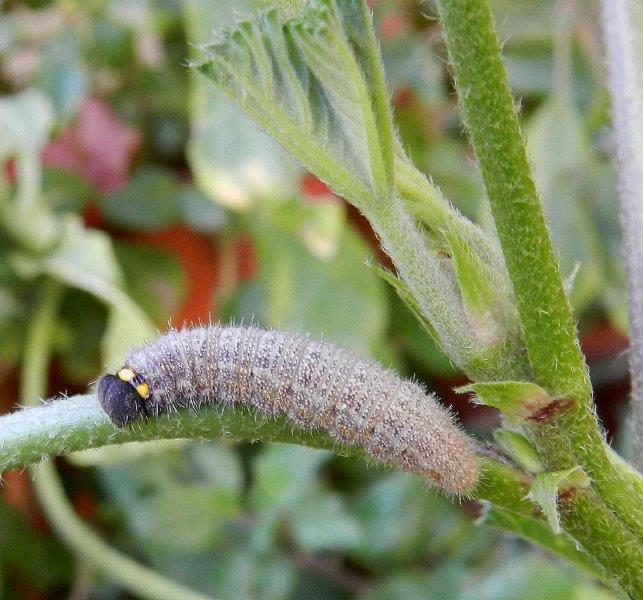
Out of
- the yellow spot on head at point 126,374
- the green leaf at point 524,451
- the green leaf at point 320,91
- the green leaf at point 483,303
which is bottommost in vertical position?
the yellow spot on head at point 126,374

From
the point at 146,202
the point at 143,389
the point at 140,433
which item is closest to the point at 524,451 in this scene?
the point at 140,433

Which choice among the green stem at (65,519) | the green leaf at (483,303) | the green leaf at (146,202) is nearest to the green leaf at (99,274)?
the green stem at (65,519)

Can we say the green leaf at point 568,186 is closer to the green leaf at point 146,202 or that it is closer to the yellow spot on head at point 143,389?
the green leaf at point 146,202

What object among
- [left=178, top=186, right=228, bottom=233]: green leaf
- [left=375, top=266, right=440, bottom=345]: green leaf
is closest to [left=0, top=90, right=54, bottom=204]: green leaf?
[left=178, top=186, right=228, bottom=233]: green leaf

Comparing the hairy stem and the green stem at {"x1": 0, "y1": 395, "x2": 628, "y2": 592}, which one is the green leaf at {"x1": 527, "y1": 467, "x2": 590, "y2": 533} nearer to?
the green stem at {"x1": 0, "y1": 395, "x2": 628, "y2": 592}

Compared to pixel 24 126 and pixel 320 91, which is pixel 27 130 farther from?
pixel 320 91

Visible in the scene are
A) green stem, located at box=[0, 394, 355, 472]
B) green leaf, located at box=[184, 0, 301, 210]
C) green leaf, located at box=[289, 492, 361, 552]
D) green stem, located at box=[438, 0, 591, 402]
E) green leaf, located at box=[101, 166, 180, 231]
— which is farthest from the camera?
green leaf, located at box=[101, 166, 180, 231]
